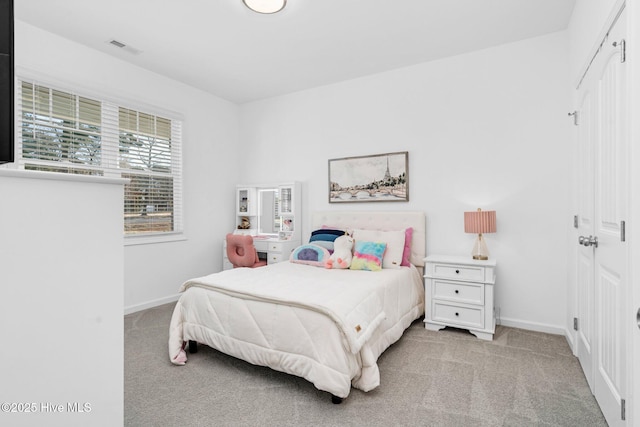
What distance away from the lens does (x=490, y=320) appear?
2941mm

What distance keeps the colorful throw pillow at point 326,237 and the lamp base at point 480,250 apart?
1.39m

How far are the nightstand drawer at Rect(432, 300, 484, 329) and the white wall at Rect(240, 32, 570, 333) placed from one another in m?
0.53

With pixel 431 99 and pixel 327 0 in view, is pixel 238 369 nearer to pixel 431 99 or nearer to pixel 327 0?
pixel 327 0

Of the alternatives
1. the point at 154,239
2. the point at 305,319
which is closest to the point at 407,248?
the point at 305,319

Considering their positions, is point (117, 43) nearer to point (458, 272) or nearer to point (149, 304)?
point (149, 304)

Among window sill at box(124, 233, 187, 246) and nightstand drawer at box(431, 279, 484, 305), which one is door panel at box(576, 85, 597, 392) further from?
window sill at box(124, 233, 187, 246)

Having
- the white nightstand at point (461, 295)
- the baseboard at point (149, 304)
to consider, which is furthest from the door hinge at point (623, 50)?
the baseboard at point (149, 304)

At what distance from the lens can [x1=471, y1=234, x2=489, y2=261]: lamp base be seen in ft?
10.5

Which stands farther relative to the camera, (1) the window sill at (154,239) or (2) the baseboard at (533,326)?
(1) the window sill at (154,239)

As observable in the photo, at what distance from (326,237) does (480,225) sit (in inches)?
63.4

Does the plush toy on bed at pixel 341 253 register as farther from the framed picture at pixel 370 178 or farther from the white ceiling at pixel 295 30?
the white ceiling at pixel 295 30

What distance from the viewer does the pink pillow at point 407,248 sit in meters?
3.51

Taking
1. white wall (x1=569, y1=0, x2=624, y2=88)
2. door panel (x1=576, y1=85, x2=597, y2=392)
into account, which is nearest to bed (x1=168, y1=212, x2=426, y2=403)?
door panel (x1=576, y1=85, x2=597, y2=392)

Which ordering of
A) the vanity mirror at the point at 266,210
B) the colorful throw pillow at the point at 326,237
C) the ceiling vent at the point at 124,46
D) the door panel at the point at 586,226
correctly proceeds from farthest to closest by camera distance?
the vanity mirror at the point at 266,210 < the colorful throw pillow at the point at 326,237 < the ceiling vent at the point at 124,46 < the door panel at the point at 586,226
